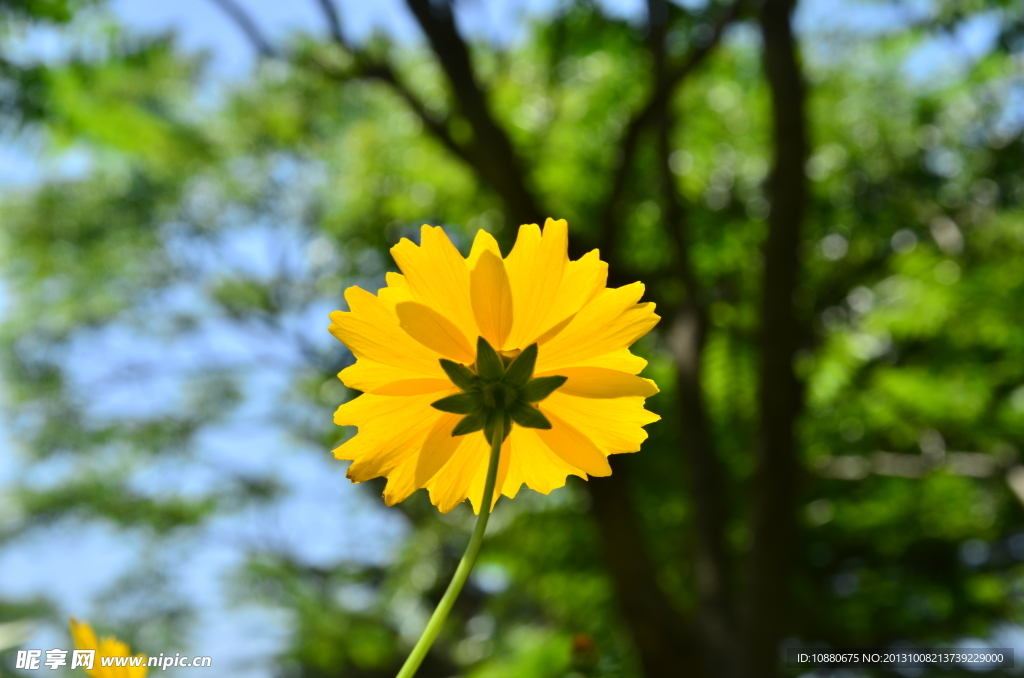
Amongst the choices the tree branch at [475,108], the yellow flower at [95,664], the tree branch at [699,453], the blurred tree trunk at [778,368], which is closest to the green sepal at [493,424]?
the yellow flower at [95,664]

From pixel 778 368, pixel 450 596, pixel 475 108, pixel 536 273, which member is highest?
pixel 475 108

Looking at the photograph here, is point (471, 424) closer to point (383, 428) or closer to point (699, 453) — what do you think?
point (383, 428)

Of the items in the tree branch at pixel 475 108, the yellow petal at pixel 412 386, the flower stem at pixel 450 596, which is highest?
the tree branch at pixel 475 108

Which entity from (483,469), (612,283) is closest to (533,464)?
(483,469)

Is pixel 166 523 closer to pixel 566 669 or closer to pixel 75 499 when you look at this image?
pixel 75 499

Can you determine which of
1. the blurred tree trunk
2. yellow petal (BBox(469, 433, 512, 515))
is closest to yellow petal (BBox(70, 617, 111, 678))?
yellow petal (BBox(469, 433, 512, 515))

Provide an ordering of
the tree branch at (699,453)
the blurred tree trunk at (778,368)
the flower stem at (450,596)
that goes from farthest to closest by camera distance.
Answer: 1. the tree branch at (699,453)
2. the blurred tree trunk at (778,368)
3. the flower stem at (450,596)

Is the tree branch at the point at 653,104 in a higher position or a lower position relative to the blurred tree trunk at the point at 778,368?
higher

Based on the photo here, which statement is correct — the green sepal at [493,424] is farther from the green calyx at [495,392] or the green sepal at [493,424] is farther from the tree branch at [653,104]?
the tree branch at [653,104]
